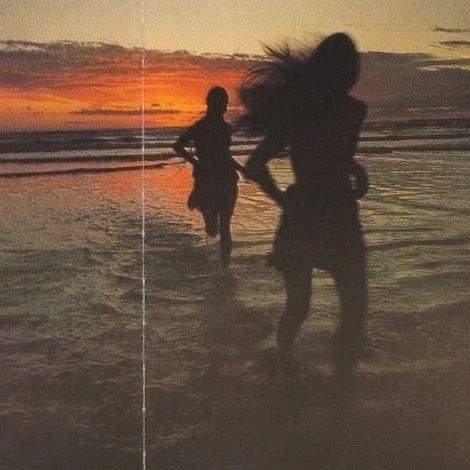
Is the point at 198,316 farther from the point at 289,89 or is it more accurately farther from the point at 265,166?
the point at 289,89

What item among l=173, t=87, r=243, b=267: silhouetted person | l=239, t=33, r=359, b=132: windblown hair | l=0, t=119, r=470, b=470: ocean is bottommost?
l=0, t=119, r=470, b=470: ocean

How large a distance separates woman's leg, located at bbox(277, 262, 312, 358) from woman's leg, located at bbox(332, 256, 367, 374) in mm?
69

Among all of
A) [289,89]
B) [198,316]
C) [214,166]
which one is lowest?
[198,316]

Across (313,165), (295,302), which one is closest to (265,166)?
(313,165)

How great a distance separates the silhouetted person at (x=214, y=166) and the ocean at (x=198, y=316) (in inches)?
0.9

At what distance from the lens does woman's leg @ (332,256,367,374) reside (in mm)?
1587

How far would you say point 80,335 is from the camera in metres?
1.56

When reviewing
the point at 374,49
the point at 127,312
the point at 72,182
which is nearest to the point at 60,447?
the point at 127,312

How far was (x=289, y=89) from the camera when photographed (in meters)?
1.49

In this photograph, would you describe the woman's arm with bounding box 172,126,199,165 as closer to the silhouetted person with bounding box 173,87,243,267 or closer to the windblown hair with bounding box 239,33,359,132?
the silhouetted person with bounding box 173,87,243,267

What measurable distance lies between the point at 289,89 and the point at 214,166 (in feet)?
0.76

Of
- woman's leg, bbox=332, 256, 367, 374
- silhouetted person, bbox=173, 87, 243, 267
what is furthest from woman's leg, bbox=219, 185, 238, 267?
woman's leg, bbox=332, 256, 367, 374

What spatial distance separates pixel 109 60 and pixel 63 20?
0.43 ft

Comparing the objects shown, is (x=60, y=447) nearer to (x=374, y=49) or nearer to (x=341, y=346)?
(x=341, y=346)
